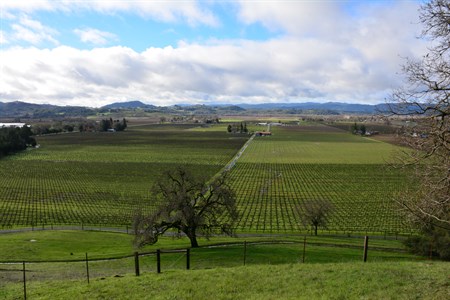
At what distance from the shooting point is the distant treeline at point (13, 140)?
121 metres

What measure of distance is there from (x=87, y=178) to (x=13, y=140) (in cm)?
6466

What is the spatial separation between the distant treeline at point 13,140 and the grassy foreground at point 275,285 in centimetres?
12698

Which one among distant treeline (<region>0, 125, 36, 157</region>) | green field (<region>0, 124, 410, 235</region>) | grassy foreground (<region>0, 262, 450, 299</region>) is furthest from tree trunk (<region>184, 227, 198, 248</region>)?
distant treeline (<region>0, 125, 36, 157</region>)

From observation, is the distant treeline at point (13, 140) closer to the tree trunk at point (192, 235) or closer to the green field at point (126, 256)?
the green field at point (126, 256)

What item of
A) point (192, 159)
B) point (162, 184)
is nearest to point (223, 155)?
point (192, 159)

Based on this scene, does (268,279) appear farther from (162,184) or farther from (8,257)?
(8,257)

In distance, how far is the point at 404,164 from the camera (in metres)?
10.8

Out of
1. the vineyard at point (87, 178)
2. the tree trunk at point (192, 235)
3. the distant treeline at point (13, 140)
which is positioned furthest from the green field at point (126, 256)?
the distant treeline at point (13, 140)

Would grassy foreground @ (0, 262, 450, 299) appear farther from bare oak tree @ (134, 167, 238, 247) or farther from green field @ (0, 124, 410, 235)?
bare oak tree @ (134, 167, 238, 247)

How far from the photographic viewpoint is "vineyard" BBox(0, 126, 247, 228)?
52078 mm

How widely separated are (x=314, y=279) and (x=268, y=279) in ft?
5.56

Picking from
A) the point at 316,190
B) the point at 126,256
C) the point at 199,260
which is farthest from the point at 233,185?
the point at 199,260

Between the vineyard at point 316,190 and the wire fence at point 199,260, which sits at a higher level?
the wire fence at point 199,260

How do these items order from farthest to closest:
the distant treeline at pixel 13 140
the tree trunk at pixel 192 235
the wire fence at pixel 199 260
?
the distant treeline at pixel 13 140, the tree trunk at pixel 192 235, the wire fence at pixel 199 260
